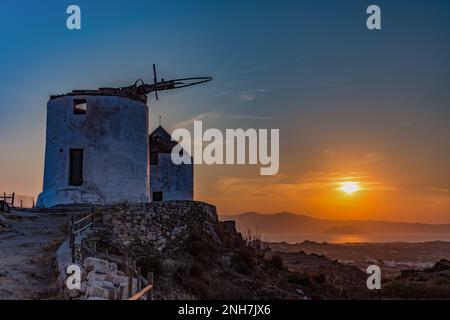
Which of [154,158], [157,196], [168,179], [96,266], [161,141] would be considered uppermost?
[161,141]

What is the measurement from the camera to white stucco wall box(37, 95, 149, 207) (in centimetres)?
2036

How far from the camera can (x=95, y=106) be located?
2073 centimetres

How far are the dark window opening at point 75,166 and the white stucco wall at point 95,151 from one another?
0.19m

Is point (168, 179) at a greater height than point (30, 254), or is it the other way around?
point (168, 179)

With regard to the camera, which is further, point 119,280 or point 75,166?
point 75,166

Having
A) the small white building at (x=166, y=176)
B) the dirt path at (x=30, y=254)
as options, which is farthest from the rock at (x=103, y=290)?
the small white building at (x=166, y=176)

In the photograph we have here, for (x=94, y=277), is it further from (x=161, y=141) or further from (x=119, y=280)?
(x=161, y=141)

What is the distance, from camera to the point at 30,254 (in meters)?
12.6

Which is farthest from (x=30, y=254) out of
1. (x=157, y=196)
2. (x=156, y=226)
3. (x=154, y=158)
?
(x=154, y=158)

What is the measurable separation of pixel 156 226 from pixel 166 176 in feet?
38.5

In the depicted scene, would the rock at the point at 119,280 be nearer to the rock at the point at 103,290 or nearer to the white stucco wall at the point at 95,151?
the rock at the point at 103,290

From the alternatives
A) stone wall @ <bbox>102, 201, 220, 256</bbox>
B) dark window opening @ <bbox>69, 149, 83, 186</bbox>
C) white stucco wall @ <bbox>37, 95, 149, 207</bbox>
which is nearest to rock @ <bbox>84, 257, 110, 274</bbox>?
stone wall @ <bbox>102, 201, 220, 256</bbox>

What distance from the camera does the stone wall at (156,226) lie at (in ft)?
52.6
